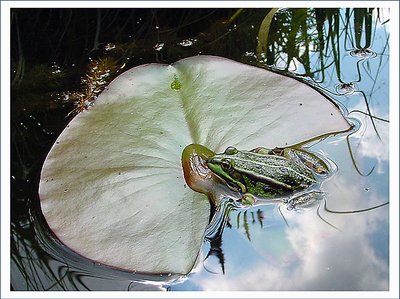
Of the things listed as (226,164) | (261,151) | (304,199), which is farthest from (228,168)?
(304,199)

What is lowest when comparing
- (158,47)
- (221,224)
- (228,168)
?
(221,224)

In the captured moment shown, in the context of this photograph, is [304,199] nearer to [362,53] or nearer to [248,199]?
[248,199]

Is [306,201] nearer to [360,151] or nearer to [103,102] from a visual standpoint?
[360,151]

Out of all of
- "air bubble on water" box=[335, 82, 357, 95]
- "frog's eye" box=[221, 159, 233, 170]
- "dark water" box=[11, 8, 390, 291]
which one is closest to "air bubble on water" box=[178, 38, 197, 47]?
"dark water" box=[11, 8, 390, 291]

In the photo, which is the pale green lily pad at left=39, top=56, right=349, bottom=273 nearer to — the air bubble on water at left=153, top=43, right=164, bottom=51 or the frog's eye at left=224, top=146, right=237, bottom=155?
the frog's eye at left=224, top=146, right=237, bottom=155

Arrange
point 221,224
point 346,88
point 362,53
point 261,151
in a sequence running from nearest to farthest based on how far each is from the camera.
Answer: point 221,224 < point 261,151 < point 346,88 < point 362,53

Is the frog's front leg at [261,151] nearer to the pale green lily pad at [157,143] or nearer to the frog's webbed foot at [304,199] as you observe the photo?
the pale green lily pad at [157,143]

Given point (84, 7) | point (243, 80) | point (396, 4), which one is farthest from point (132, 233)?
point (396, 4)

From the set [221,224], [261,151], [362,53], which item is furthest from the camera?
[362,53]
